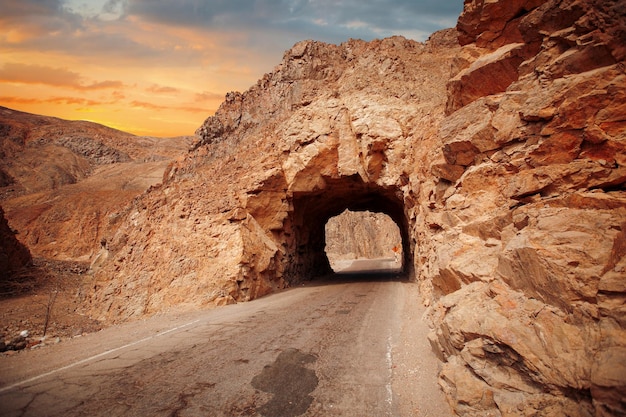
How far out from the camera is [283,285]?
1773 centimetres

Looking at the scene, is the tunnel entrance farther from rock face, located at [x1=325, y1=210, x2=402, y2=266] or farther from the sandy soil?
the sandy soil

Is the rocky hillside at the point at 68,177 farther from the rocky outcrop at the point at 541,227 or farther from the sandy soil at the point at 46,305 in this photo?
the rocky outcrop at the point at 541,227

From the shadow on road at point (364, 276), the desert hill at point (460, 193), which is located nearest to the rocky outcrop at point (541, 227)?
the desert hill at point (460, 193)

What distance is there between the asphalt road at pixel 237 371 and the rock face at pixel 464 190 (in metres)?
0.94

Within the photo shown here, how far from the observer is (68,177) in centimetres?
5869

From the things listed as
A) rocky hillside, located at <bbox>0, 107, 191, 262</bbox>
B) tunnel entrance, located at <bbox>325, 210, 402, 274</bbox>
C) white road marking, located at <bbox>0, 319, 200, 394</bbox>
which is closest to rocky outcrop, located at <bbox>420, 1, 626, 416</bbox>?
white road marking, located at <bbox>0, 319, 200, 394</bbox>

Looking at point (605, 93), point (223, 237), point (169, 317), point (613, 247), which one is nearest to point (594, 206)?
point (613, 247)

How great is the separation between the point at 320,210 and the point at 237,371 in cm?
1834

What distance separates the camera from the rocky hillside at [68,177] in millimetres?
37781

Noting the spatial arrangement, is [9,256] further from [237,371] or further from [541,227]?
[541,227]

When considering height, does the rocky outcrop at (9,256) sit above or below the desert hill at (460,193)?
below

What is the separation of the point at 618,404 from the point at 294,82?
2026 centimetres

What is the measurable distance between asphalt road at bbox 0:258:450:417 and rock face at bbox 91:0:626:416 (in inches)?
37.1

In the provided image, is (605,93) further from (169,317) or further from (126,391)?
(169,317)
